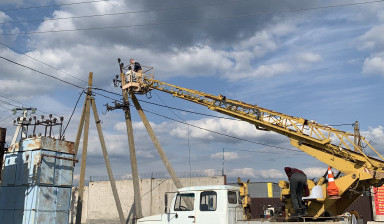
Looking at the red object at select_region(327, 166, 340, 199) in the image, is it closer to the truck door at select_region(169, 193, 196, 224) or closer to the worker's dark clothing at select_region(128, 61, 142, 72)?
the truck door at select_region(169, 193, 196, 224)

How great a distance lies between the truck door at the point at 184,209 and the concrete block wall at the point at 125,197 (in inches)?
649

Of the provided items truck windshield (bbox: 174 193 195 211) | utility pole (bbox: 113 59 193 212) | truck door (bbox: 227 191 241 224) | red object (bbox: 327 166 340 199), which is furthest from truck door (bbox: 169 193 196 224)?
utility pole (bbox: 113 59 193 212)

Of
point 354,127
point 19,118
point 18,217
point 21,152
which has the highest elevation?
point 19,118

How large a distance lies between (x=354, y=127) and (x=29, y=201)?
15096 millimetres

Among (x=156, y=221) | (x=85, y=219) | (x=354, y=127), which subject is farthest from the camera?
(x=85, y=219)

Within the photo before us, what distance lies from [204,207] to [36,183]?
7862 millimetres

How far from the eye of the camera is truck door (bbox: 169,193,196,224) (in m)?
10.4

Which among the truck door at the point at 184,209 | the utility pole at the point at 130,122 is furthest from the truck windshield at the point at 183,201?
the utility pole at the point at 130,122

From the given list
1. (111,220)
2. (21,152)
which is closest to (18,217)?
(21,152)

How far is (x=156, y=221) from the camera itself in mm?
10906

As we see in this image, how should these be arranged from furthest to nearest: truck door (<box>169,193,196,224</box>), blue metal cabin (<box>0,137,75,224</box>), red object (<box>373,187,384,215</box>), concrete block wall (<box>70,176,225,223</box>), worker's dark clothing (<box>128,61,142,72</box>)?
red object (<box>373,187,384,215</box>) → concrete block wall (<box>70,176,225,223</box>) → worker's dark clothing (<box>128,61,142,72</box>) → blue metal cabin (<box>0,137,75,224</box>) → truck door (<box>169,193,196,224</box>)

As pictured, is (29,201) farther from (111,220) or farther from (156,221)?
(111,220)

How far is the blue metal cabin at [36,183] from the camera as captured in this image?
14.3 m

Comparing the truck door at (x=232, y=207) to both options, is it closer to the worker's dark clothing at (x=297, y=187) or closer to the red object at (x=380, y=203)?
the worker's dark clothing at (x=297, y=187)
